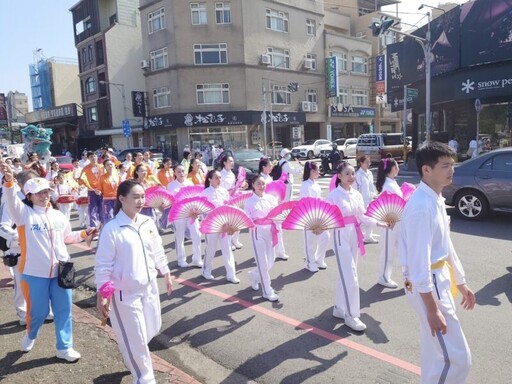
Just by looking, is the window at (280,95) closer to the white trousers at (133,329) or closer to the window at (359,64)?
the window at (359,64)

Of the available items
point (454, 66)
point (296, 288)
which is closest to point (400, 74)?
point (454, 66)

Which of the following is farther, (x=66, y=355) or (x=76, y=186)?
(x=76, y=186)

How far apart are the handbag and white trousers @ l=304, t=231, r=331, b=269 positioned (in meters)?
3.68

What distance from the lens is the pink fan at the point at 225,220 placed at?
529cm

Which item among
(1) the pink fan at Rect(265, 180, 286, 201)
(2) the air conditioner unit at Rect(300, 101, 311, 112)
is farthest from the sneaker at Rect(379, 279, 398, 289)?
(2) the air conditioner unit at Rect(300, 101, 311, 112)

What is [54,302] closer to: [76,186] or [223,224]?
[223,224]

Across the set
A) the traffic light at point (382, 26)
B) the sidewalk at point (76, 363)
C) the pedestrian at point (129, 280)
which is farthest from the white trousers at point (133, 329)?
the traffic light at point (382, 26)

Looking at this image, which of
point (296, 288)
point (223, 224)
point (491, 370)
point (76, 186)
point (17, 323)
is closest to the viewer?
point (491, 370)

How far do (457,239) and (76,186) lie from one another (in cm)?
889

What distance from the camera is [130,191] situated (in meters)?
3.34

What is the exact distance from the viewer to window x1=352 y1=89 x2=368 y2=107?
43469 millimetres

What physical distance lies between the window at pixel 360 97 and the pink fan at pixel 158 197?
39.0 m

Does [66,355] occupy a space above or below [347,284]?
below

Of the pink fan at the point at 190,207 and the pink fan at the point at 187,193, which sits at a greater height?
the pink fan at the point at 187,193
